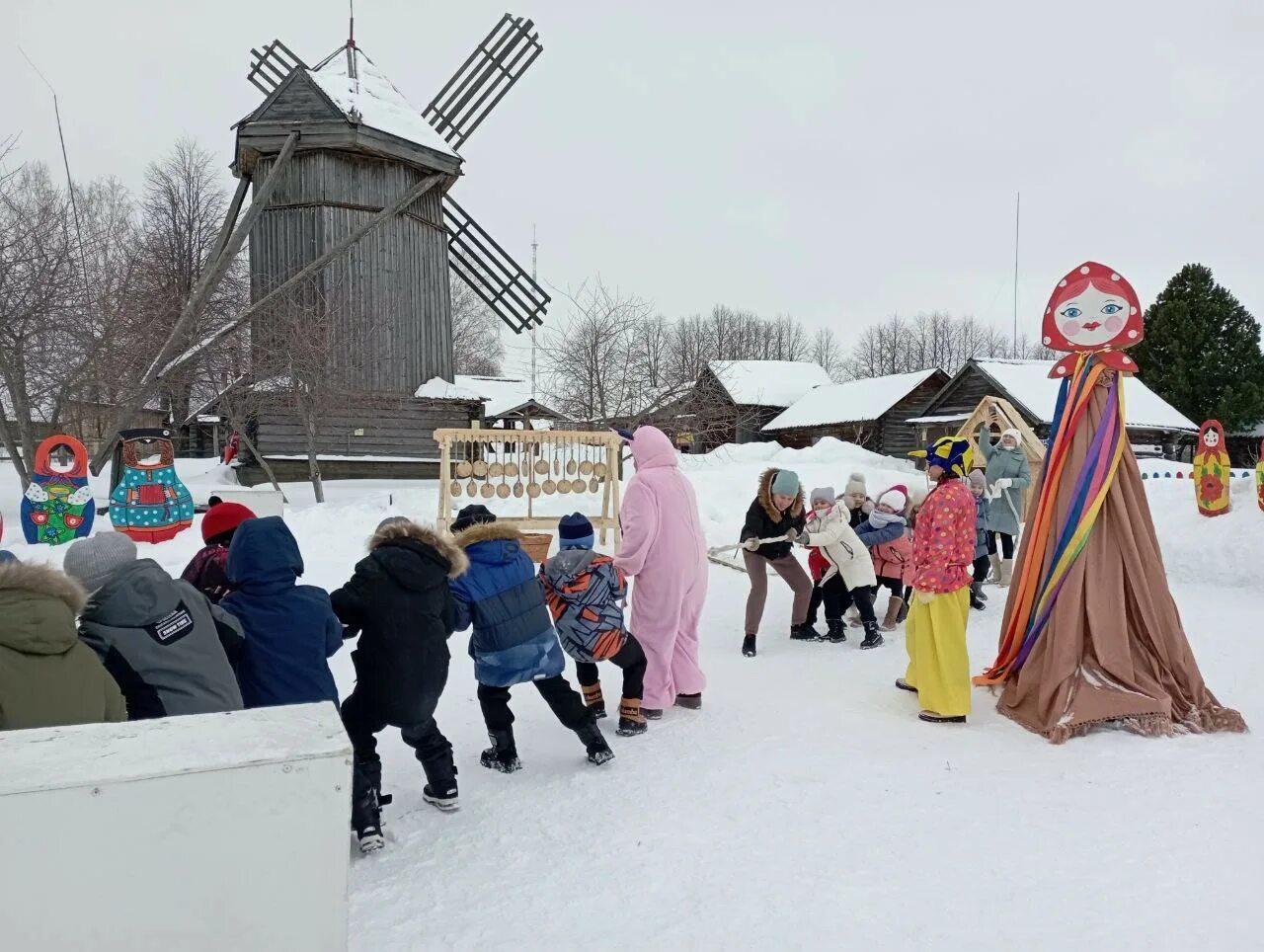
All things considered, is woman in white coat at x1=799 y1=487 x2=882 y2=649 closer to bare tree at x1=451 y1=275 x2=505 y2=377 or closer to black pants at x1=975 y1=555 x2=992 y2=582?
black pants at x1=975 y1=555 x2=992 y2=582

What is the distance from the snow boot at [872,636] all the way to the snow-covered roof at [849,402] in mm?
24362

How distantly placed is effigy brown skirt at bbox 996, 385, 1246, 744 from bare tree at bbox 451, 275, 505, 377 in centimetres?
3803

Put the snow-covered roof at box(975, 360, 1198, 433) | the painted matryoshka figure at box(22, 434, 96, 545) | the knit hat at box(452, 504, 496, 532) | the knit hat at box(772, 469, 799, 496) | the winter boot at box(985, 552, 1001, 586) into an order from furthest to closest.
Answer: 1. the snow-covered roof at box(975, 360, 1198, 433)
2. the painted matryoshka figure at box(22, 434, 96, 545)
3. the winter boot at box(985, 552, 1001, 586)
4. the knit hat at box(772, 469, 799, 496)
5. the knit hat at box(452, 504, 496, 532)

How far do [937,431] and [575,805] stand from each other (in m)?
27.9

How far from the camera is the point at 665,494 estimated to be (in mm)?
5594

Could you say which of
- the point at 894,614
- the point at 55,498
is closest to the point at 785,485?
the point at 894,614

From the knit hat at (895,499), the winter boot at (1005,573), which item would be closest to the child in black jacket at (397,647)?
the knit hat at (895,499)

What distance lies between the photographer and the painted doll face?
5570 millimetres

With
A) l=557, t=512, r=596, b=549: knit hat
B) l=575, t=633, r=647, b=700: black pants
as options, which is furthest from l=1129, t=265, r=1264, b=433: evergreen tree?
l=557, t=512, r=596, b=549: knit hat

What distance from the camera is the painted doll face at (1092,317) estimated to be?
5570mm

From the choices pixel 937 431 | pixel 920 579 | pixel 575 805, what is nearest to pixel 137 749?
pixel 575 805

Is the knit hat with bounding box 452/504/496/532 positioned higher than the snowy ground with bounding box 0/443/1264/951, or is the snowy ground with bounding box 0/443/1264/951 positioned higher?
the knit hat with bounding box 452/504/496/532

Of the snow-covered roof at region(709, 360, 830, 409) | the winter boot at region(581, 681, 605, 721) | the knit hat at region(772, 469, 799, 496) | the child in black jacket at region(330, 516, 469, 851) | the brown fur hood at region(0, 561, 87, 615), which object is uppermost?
the snow-covered roof at region(709, 360, 830, 409)

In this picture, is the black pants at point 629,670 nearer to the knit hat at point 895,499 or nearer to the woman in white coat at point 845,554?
the woman in white coat at point 845,554
